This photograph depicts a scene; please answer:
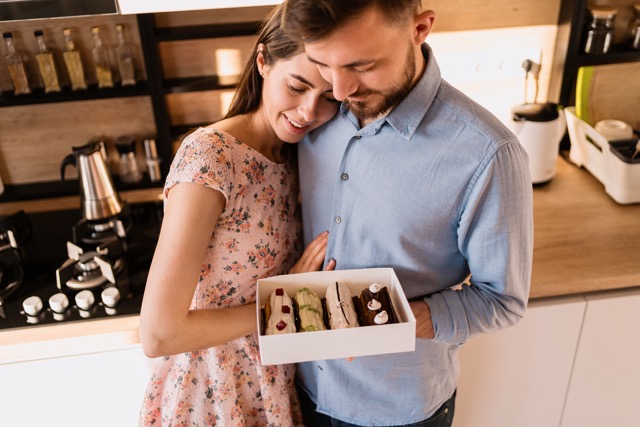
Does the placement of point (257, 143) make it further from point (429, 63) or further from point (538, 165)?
point (538, 165)

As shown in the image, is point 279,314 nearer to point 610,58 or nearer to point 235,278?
point 235,278

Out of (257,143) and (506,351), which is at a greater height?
(257,143)

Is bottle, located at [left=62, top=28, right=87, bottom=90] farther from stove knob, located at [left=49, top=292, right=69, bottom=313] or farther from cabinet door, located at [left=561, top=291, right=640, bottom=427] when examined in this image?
cabinet door, located at [left=561, top=291, right=640, bottom=427]

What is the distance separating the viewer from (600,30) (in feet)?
6.56

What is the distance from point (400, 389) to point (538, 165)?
1.01m

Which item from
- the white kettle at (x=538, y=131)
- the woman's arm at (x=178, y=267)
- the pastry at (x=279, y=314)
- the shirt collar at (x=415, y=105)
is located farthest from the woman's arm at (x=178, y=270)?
the white kettle at (x=538, y=131)

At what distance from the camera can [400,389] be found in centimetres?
129

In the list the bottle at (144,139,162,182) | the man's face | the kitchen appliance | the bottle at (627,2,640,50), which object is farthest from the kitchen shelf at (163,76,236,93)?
the bottle at (627,2,640,50)

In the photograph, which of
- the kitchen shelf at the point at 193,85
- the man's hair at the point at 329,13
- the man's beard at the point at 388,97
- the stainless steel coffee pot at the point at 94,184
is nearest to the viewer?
the man's hair at the point at 329,13

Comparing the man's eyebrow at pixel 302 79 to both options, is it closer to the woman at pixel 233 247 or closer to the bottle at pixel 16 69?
the woman at pixel 233 247

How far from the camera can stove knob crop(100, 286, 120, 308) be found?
61.6 inches

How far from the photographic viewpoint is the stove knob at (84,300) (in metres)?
1.56

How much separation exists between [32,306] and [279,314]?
2.61 feet

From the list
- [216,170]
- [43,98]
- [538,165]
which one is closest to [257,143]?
[216,170]
